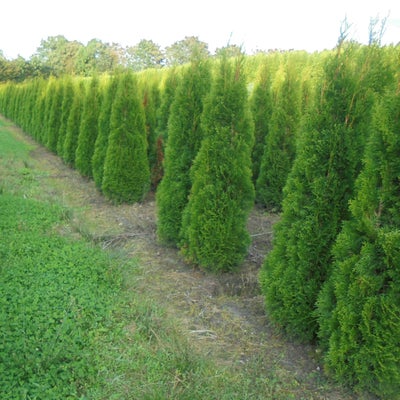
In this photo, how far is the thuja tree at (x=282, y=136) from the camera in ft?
26.6

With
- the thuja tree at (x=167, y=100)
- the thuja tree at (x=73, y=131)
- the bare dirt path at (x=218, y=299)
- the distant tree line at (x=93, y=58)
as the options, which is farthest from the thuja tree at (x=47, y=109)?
the distant tree line at (x=93, y=58)

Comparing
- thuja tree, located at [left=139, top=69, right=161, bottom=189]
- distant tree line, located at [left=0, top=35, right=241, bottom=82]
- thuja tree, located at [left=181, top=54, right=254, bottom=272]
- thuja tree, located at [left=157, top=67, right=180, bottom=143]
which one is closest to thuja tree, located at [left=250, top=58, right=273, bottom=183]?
thuja tree, located at [left=157, top=67, right=180, bottom=143]

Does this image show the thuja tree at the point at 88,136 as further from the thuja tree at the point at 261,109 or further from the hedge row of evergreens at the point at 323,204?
the hedge row of evergreens at the point at 323,204

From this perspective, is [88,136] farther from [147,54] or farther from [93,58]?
[93,58]

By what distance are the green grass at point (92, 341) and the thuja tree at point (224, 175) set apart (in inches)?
46.0

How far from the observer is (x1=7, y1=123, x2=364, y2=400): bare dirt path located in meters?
3.40

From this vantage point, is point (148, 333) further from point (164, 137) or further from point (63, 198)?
point (164, 137)

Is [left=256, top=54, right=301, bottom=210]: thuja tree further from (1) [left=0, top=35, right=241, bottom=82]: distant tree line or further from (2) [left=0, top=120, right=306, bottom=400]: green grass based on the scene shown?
(1) [left=0, top=35, right=241, bottom=82]: distant tree line

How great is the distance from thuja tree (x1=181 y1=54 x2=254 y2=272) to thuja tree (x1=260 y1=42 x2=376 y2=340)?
1.38 m

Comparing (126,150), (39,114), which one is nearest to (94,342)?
(126,150)

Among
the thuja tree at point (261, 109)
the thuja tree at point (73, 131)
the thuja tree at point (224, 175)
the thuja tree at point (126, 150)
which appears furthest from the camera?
the thuja tree at point (73, 131)

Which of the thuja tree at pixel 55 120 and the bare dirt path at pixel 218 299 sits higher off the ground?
the thuja tree at pixel 55 120

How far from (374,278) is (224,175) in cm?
261

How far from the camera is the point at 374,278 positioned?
2785mm
